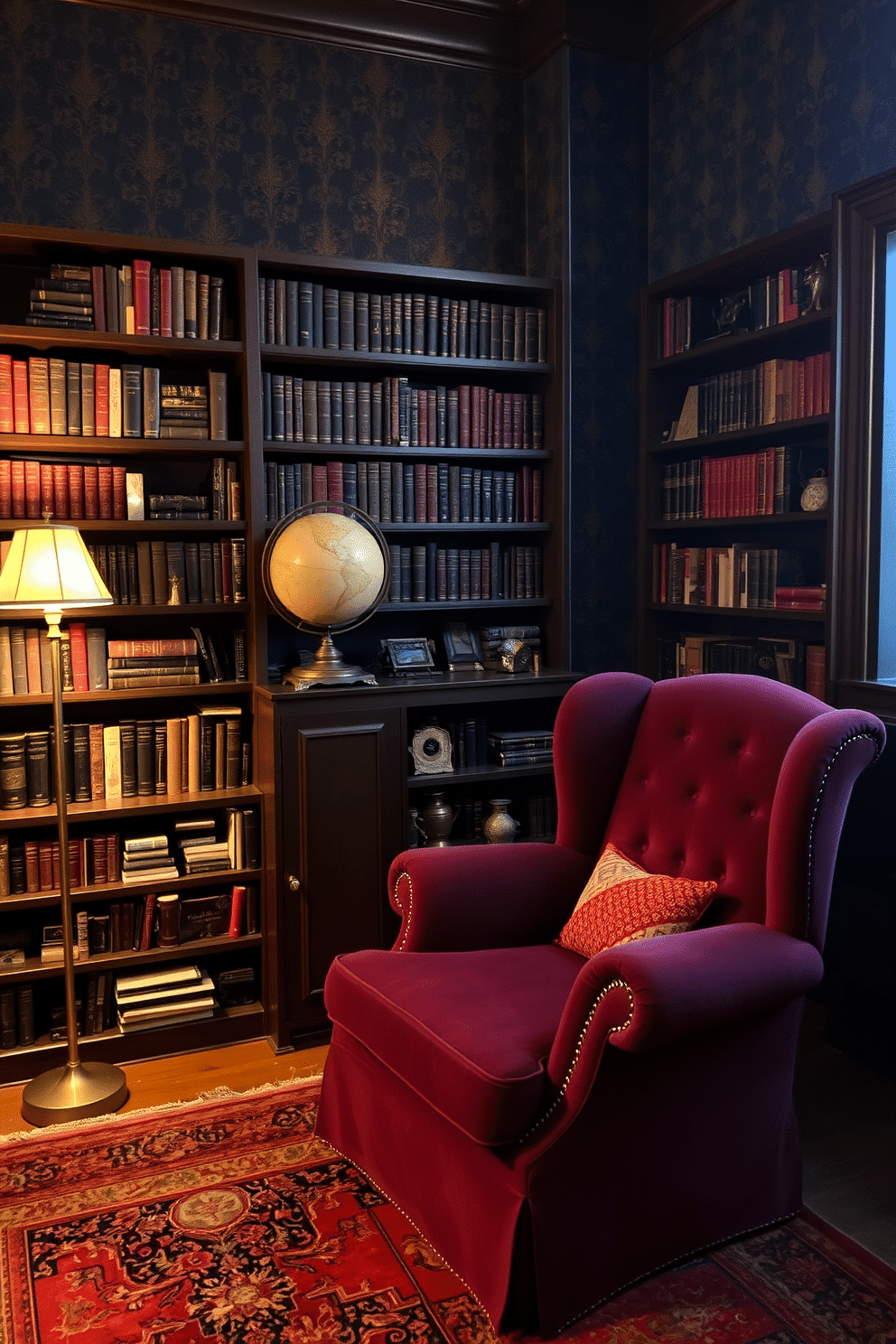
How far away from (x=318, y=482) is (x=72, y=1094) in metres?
1.87

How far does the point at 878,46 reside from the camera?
293cm

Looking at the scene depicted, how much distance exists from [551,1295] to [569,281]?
2995 millimetres

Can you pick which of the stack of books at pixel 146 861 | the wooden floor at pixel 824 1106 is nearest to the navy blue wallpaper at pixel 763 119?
the wooden floor at pixel 824 1106

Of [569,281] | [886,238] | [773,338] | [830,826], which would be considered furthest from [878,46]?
[830,826]

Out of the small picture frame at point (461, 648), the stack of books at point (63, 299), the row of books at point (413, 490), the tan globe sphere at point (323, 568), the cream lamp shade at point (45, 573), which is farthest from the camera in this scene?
the small picture frame at point (461, 648)

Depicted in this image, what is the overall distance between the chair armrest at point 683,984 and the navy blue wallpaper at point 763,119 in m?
2.20

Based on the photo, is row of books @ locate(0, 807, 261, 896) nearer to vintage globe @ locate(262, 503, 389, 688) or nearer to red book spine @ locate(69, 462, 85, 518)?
vintage globe @ locate(262, 503, 389, 688)

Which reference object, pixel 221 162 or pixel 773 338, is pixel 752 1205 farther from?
pixel 221 162

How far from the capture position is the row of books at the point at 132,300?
2965 mm

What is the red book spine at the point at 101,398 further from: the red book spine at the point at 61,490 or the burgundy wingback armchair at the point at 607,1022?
the burgundy wingback armchair at the point at 607,1022

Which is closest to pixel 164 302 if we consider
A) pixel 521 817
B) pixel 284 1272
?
pixel 521 817

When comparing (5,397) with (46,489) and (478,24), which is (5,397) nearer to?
(46,489)

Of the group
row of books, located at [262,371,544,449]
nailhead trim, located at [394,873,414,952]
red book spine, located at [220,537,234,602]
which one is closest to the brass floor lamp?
red book spine, located at [220,537,234,602]

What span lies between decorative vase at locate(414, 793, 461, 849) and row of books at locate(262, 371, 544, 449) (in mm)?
1140
